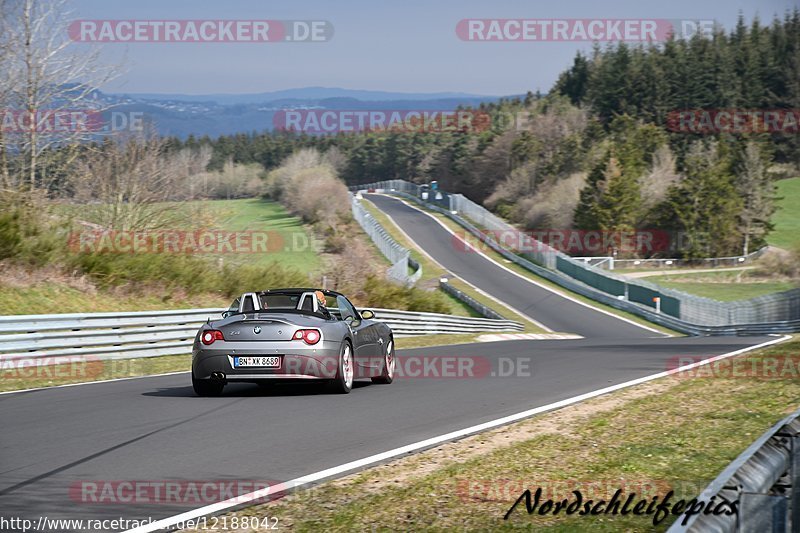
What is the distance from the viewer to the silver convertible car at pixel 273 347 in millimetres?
11375

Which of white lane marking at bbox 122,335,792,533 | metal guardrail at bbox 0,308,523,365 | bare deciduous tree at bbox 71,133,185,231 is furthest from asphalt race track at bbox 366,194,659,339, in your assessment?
white lane marking at bbox 122,335,792,533

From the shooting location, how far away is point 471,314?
51.4 m

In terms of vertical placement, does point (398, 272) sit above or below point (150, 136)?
below

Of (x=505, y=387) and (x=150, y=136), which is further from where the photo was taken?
(x=150, y=136)

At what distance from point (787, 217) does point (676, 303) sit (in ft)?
203

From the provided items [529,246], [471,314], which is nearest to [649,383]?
[471,314]

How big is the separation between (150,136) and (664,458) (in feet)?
95.1

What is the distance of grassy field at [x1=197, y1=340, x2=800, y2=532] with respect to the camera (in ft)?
18.0

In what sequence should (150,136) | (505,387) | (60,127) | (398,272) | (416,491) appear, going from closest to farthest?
(416,491) < (505,387) < (60,127) < (150,136) < (398,272)

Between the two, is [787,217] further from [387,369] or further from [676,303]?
[387,369]

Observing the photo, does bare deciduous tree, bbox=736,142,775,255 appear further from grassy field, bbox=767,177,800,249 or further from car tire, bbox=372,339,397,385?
car tire, bbox=372,339,397,385

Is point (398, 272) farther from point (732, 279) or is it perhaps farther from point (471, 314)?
point (732, 279)

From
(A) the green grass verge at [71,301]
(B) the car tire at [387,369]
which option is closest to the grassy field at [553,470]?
(B) the car tire at [387,369]

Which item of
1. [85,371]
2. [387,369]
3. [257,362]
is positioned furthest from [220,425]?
[85,371]
